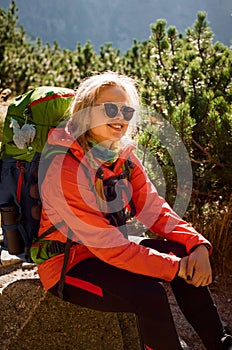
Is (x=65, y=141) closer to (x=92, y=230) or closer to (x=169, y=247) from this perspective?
(x=92, y=230)

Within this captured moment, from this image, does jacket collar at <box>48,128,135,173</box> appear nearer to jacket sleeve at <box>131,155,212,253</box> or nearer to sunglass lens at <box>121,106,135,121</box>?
sunglass lens at <box>121,106,135,121</box>

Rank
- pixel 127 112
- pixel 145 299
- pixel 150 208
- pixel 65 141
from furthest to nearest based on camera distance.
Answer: pixel 150 208, pixel 127 112, pixel 65 141, pixel 145 299

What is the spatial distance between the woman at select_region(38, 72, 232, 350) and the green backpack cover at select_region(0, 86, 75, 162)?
109mm

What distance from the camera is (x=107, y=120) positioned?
1.84 meters

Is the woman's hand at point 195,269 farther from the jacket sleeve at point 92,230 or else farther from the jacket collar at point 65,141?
the jacket collar at point 65,141

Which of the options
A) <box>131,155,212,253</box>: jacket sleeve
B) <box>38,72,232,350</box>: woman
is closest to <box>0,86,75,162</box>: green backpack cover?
<box>38,72,232,350</box>: woman

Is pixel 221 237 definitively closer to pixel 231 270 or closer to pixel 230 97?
pixel 231 270

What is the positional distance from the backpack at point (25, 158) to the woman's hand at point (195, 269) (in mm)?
597

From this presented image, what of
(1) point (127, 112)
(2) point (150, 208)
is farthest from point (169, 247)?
(1) point (127, 112)

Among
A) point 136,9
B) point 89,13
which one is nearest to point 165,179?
point 136,9

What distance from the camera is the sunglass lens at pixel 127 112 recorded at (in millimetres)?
1867

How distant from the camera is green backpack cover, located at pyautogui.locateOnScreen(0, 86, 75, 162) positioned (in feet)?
6.29

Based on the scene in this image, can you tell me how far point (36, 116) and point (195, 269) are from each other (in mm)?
840

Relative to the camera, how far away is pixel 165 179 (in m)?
2.90
